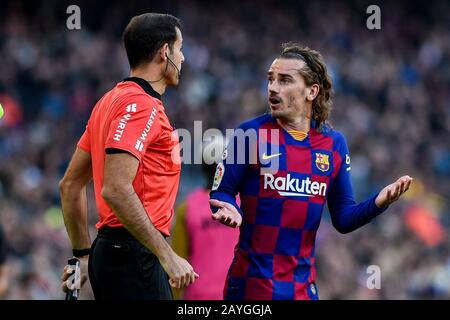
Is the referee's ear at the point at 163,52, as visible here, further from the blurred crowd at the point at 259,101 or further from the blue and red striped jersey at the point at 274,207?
the blurred crowd at the point at 259,101

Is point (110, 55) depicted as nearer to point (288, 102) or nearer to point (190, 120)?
point (190, 120)

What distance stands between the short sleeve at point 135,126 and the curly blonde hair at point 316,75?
3.03 feet

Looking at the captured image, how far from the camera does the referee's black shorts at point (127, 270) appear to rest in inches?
199

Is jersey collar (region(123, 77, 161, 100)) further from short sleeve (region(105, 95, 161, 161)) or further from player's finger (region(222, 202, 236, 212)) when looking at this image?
player's finger (region(222, 202, 236, 212))

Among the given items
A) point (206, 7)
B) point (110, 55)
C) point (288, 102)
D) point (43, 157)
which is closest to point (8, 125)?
point (43, 157)

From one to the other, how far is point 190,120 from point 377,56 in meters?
4.04

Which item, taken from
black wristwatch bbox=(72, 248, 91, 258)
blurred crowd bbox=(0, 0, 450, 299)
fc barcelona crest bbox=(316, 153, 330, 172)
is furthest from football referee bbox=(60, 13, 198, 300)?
blurred crowd bbox=(0, 0, 450, 299)

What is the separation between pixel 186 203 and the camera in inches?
284

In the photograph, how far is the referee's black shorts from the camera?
5.04m

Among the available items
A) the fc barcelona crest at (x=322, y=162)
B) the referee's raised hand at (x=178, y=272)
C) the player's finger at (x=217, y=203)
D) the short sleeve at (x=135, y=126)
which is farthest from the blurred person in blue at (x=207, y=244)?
the referee's raised hand at (x=178, y=272)

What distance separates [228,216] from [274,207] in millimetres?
413

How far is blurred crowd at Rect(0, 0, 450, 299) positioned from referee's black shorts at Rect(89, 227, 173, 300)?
5926 mm

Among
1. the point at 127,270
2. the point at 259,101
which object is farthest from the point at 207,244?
the point at 259,101

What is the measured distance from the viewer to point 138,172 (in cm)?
506
